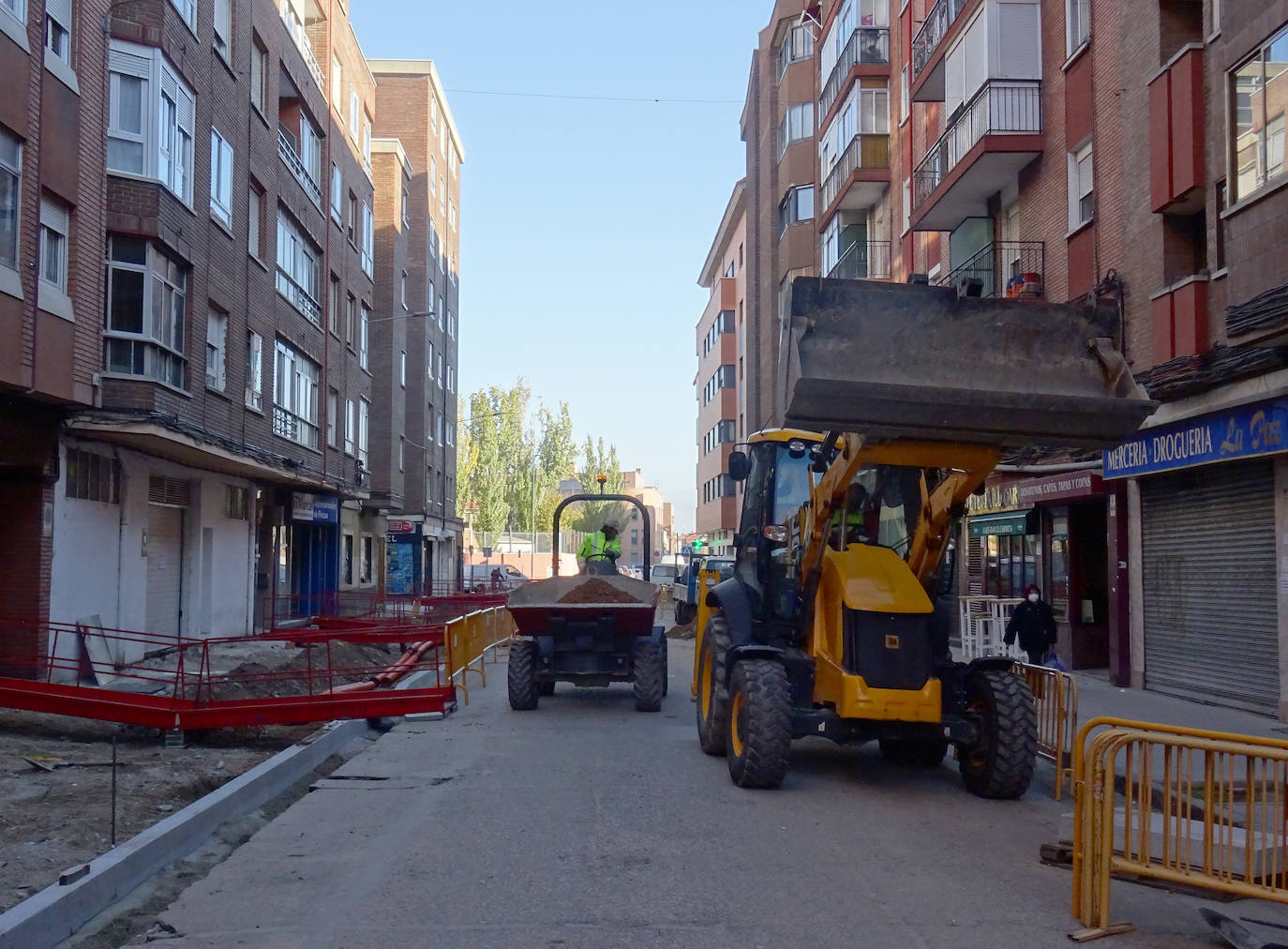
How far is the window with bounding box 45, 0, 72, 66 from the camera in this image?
14.5 m

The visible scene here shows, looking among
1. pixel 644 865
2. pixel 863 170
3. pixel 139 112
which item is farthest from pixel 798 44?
pixel 644 865

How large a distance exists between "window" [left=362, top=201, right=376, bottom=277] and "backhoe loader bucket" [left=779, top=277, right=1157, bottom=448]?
29.8 metres

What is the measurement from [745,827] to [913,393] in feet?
9.82

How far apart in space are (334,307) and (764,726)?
25.4 meters

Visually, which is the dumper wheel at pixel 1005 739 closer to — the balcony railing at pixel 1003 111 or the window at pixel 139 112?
the balcony railing at pixel 1003 111

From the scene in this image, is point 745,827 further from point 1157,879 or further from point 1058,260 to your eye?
point 1058,260

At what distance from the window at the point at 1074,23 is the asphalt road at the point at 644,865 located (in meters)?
13.1

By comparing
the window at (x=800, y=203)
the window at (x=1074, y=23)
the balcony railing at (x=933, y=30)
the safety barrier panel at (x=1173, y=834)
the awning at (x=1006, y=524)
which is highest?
the window at (x=800, y=203)

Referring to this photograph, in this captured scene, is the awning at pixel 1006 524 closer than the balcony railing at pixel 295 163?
Yes

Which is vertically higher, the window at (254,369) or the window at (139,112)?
the window at (139,112)

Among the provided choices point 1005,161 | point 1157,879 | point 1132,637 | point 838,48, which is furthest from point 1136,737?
point 838,48

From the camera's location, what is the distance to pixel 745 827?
7566 millimetres

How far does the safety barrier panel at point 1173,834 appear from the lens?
17.6ft

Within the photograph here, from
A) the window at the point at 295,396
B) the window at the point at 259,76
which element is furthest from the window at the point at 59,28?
the window at the point at 295,396
